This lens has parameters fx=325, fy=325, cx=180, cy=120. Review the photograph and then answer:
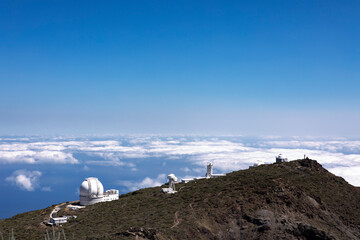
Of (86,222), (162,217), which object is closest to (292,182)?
(162,217)

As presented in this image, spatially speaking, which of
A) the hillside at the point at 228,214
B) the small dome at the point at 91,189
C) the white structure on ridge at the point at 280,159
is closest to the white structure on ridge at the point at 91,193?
the small dome at the point at 91,189

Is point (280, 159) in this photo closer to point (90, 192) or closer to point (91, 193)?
point (91, 193)

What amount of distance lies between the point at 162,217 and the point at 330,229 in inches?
723

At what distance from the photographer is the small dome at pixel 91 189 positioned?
150 feet

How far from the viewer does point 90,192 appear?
45.5 meters

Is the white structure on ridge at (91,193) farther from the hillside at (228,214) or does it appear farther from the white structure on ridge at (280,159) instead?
the white structure on ridge at (280,159)

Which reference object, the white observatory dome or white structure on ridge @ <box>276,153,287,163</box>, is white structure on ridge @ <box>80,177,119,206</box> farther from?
white structure on ridge @ <box>276,153,287,163</box>

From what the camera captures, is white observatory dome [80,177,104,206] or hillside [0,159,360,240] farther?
white observatory dome [80,177,104,206]

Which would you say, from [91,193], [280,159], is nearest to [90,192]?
[91,193]

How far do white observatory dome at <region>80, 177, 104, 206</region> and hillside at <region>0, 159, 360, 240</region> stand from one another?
3051 millimetres

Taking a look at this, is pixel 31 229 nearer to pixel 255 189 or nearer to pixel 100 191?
pixel 100 191

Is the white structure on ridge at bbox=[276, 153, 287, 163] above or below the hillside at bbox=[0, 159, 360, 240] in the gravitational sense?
above

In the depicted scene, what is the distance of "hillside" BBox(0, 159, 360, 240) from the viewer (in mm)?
32309

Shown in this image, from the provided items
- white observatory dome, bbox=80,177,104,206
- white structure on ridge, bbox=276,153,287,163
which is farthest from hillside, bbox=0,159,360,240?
white structure on ridge, bbox=276,153,287,163
